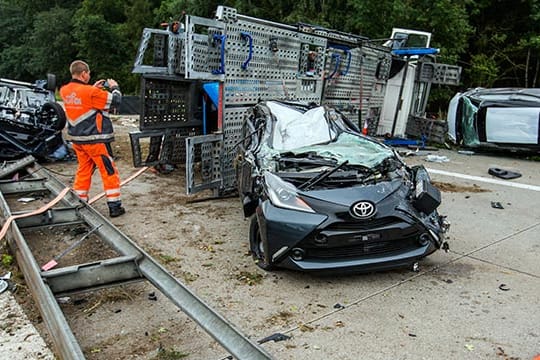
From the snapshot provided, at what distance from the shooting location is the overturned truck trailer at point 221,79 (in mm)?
5961

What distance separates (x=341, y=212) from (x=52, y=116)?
22.3 feet

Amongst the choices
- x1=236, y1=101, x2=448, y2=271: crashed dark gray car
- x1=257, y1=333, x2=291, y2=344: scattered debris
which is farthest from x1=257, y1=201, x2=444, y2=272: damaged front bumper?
x1=257, y1=333, x2=291, y2=344: scattered debris

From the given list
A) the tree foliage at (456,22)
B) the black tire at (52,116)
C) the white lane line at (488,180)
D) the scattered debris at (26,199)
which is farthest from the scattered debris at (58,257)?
the white lane line at (488,180)

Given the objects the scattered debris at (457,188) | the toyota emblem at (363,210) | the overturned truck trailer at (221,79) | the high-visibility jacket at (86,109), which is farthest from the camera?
the scattered debris at (457,188)

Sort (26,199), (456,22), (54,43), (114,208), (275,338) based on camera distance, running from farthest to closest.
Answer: (54,43)
(456,22)
(26,199)
(114,208)
(275,338)

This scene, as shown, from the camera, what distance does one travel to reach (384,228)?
374 cm

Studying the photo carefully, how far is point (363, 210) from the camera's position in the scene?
369cm

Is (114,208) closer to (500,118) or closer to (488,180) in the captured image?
(488,180)

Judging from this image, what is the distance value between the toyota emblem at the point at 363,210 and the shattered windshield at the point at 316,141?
66cm

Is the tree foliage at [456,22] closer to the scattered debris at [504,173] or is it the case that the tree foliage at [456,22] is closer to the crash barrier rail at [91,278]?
the crash barrier rail at [91,278]

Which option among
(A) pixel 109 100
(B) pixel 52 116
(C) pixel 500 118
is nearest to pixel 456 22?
(C) pixel 500 118

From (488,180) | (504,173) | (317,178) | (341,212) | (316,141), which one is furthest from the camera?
(504,173)

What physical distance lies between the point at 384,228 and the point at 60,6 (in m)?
56.6

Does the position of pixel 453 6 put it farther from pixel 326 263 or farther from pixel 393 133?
pixel 326 263
